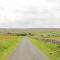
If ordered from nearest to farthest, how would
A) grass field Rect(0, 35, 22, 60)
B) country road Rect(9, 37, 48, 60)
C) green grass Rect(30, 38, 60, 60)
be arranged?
country road Rect(9, 37, 48, 60) → green grass Rect(30, 38, 60, 60) → grass field Rect(0, 35, 22, 60)

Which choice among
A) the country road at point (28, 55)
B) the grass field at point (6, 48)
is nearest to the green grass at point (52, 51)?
the country road at point (28, 55)

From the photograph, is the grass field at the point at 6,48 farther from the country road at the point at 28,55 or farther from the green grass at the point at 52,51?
the green grass at the point at 52,51

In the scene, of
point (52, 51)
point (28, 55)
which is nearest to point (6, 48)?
point (52, 51)

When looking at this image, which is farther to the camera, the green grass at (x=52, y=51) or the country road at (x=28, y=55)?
the green grass at (x=52, y=51)

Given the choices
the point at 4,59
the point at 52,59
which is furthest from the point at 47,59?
the point at 4,59

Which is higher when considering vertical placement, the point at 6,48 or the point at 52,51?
the point at 52,51

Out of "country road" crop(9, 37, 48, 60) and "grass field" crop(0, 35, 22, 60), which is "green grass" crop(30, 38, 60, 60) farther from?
"grass field" crop(0, 35, 22, 60)

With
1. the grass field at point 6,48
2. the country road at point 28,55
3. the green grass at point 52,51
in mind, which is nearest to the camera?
the country road at point 28,55

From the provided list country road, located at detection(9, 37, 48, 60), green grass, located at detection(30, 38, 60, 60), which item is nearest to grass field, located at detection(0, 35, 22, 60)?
country road, located at detection(9, 37, 48, 60)

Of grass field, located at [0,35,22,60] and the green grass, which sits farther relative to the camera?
grass field, located at [0,35,22,60]

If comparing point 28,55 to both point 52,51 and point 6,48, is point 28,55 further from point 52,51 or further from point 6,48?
point 6,48

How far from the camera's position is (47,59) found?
21.8 metres

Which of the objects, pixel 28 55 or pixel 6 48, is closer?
pixel 28 55

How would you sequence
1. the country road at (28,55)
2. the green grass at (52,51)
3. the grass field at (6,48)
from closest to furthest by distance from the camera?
the country road at (28,55) → the green grass at (52,51) → the grass field at (6,48)
